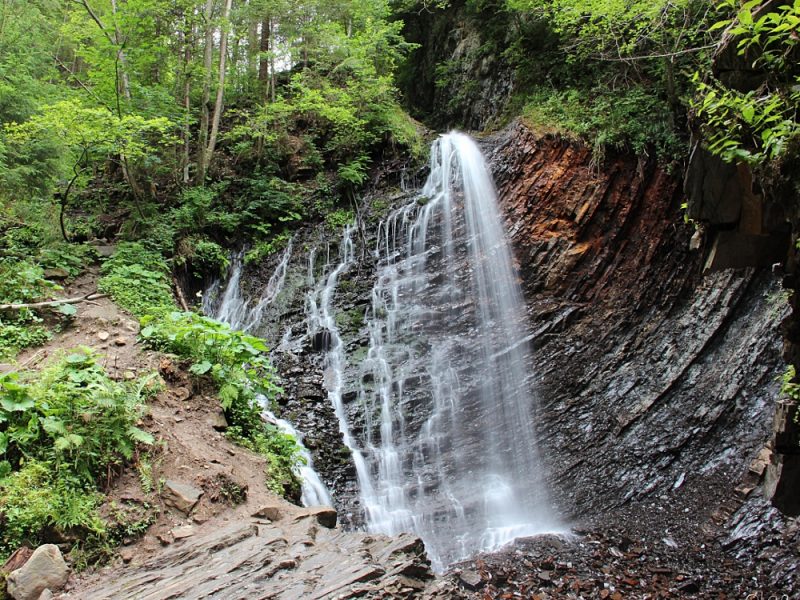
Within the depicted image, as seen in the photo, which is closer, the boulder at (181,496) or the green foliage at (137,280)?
the boulder at (181,496)

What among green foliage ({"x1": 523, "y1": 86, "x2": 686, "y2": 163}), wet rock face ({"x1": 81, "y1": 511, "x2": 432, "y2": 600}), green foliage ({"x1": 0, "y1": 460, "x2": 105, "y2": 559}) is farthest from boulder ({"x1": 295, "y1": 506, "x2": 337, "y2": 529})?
green foliage ({"x1": 523, "y1": 86, "x2": 686, "y2": 163})

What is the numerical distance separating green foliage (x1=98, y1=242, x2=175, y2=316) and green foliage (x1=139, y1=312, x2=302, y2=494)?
6.28 ft

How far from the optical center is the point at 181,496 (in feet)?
15.3

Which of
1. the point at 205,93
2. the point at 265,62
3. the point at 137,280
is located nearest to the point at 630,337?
the point at 137,280

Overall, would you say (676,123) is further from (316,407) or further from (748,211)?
(316,407)

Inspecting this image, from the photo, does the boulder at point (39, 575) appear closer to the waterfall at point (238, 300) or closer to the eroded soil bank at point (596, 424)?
the eroded soil bank at point (596, 424)

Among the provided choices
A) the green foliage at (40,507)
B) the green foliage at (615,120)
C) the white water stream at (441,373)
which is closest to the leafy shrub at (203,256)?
the white water stream at (441,373)

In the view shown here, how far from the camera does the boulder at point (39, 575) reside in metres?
3.47

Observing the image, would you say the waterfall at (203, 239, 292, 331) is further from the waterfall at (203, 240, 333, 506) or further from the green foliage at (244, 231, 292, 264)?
the green foliage at (244, 231, 292, 264)

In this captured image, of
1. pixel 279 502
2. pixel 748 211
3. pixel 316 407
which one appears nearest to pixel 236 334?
pixel 279 502

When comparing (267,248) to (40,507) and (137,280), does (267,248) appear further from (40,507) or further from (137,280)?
(40,507)

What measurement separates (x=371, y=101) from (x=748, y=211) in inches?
502

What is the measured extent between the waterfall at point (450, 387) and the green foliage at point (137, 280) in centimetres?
410

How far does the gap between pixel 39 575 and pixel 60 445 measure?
1.01 meters
